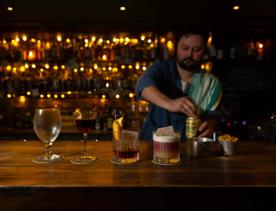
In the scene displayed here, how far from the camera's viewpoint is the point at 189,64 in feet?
6.72

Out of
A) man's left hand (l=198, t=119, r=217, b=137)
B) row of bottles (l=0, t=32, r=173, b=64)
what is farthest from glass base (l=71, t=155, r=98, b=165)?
row of bottles (l=0, t=32, r=173, b=64)

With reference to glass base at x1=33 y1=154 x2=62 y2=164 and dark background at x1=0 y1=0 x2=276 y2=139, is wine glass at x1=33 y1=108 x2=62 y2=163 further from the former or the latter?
dark background at x1=0 y1=0 x2=276 y2=139

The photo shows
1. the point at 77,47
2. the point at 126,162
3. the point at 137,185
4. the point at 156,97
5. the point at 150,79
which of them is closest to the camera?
the point at 137,185

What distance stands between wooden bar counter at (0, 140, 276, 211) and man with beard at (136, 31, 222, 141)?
2.23 ft

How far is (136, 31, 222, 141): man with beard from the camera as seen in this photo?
1.91 metres

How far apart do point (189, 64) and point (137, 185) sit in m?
1.28

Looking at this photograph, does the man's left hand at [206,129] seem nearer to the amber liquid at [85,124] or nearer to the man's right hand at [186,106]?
the man's right hand at [186,106]

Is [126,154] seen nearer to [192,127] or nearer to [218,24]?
[192,127]

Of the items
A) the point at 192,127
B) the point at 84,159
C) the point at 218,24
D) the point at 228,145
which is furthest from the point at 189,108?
the point at 218,24

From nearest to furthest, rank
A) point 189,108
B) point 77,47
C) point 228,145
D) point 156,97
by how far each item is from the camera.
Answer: point 228,145 < point 189,108 < point 156,97 < point 77,47

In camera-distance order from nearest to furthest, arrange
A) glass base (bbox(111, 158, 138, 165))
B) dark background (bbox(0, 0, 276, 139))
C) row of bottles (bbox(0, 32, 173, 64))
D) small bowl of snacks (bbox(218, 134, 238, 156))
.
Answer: glass base (bbox(111, 158, 138, 165)), small bowl of snacks (bbox(218, 134, 238, 156)), dark background (bbox(0, 0, 276, 139)), row of bottles (bbox(0, 32, 173, 64))

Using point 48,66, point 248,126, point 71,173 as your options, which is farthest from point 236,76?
point 71,173

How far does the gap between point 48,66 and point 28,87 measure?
0.41 metres
